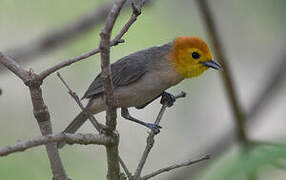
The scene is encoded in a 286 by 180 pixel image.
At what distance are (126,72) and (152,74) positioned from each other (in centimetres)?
27

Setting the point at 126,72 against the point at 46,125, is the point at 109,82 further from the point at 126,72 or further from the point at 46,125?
the point at 126,72

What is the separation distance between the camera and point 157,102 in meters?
7.96

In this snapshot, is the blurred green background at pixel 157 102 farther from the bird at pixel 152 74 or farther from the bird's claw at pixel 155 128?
the bird's claw at pixel 155 128

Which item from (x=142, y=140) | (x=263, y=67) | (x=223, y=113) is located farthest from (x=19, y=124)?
(x=263, y=67)

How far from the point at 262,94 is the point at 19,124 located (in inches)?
126

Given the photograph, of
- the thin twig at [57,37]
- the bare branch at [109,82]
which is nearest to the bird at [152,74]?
the thin twig at [57,37]

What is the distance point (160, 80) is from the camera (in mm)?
4418

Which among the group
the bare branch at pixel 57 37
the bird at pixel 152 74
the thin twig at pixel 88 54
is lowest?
the thin twig at pixel 88 54

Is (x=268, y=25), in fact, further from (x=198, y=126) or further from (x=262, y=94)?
(x=262, y=94)

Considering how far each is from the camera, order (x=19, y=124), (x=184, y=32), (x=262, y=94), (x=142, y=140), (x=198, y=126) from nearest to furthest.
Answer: (x=262, y=94) → (x=19, y=124) → (x=142, y=140) → (x=184, y=32) → (x=198, y=126)

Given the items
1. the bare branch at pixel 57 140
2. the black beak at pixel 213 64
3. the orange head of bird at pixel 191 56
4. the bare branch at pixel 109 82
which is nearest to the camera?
the bare branch at pixel 57 140

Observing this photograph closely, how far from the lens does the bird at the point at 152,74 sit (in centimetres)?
432

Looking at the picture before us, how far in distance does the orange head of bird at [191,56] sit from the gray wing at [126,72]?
32 cm

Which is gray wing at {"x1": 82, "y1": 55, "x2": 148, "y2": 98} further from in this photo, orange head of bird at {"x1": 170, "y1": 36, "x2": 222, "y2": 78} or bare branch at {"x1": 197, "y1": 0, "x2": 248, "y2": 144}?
bare branch at {"x1": 197, "y1": 0, "x2": 248, "y2": 144}
